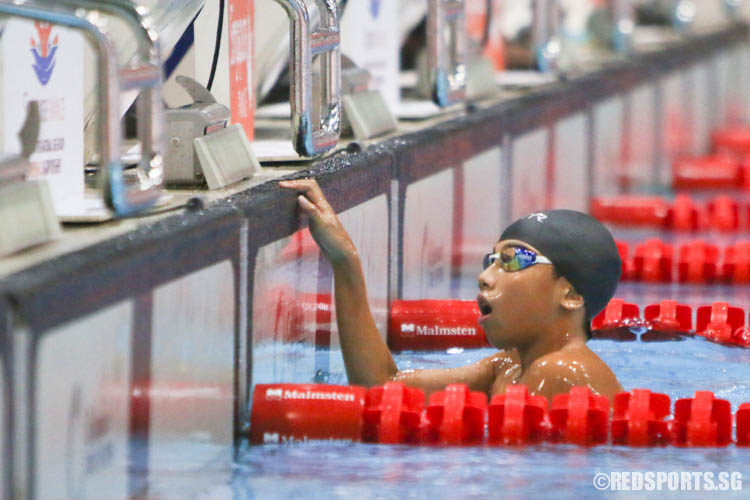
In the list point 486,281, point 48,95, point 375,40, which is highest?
point 48,95

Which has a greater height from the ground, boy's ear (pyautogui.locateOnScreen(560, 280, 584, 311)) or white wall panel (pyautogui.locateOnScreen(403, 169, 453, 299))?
boy's ear (pyautogui.locateOnScreen(560, 280, 584, 311))

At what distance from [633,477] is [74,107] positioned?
122cm

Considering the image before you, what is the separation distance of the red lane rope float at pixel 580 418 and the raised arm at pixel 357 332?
1.03ft

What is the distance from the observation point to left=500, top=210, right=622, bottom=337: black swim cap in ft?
9.98

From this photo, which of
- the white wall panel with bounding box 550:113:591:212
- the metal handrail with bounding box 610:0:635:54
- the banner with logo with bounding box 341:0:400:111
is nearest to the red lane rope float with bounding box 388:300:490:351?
the banner with logo with bounding box 341:0:400:111

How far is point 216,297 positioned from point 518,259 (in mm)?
656

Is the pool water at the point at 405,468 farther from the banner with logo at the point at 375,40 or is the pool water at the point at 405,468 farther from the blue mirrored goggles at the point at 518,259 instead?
the banner with logo at the point at 375,40

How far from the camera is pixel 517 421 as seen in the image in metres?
2.83

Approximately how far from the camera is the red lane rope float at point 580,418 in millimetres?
2805

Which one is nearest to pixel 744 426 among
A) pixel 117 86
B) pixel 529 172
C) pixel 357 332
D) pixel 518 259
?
pixel 518 259

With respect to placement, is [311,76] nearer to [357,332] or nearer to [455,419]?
[357,332]

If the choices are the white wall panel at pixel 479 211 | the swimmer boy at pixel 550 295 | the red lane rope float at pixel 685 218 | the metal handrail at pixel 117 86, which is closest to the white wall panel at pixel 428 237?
the white wall panel at pixel 479 211

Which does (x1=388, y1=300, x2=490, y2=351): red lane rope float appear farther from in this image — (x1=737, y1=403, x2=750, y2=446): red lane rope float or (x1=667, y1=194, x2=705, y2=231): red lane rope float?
(x1=667, y1=194, x2=705, y2=231): red lane rope float

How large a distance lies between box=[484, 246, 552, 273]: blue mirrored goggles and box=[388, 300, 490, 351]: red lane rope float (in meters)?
0.77
